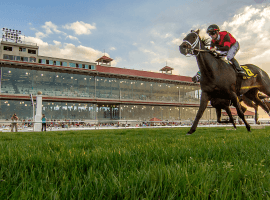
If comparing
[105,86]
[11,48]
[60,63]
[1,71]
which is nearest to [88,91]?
[105,86]

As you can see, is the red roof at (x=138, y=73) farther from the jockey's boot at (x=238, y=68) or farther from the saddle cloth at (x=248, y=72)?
the jockey's boot at (x=238, y=68)

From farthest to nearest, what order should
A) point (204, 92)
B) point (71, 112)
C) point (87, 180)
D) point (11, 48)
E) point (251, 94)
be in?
point (11, 48)
point (71, 112)
point (251, 94)
point (204, 92)
point (87, 180)

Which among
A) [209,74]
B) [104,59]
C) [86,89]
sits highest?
[104,59]

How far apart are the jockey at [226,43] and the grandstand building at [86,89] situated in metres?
34.2

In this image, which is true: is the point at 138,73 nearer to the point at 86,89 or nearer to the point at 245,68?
the point at 86,89

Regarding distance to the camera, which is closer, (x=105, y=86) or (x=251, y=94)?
(x=251, y=94)

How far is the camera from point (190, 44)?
618cm

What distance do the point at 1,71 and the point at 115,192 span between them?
41.8 metres

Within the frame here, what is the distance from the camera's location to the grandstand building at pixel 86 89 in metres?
34.7

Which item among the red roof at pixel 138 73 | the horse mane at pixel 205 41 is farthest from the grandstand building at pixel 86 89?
the horse mane at pixel 205 41

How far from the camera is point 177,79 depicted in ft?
163

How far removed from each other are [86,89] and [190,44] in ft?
119

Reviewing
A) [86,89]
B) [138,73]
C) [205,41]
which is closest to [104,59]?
[138,73]

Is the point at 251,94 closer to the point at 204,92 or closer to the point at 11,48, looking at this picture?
the point at 204,92
